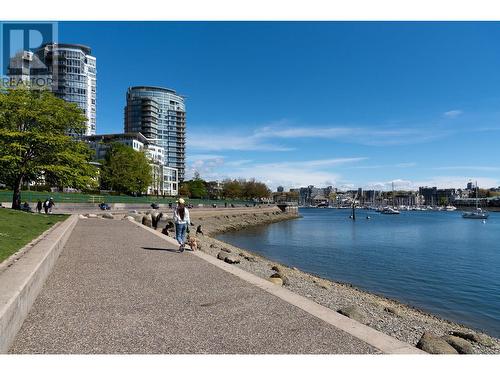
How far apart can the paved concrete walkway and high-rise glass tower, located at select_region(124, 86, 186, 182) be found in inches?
6722

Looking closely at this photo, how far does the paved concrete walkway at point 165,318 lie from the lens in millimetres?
5582

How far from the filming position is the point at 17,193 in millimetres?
33969

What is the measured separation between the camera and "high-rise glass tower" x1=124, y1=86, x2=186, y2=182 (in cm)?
17488

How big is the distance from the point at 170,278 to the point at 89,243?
330 inches

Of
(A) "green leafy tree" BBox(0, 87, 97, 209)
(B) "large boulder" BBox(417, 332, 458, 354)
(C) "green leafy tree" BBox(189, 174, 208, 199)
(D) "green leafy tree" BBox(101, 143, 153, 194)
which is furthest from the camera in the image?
(C) "green leafy tree" BBox(189, 174, 208, 199)

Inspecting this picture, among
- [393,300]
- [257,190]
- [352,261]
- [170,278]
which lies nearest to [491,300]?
[393,300]

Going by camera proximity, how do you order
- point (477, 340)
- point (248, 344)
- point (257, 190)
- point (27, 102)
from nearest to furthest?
point (248, 344) < point (477, 340) < point (27, 102) < point (257, 190)

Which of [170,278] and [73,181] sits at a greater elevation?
[73,181]

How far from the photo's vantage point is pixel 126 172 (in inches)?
3548

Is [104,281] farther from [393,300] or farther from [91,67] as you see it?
[91,67]

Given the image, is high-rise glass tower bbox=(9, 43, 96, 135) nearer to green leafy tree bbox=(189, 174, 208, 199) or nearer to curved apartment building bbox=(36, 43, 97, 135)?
curved apartment building bbox=(36, 43, 97, 135)

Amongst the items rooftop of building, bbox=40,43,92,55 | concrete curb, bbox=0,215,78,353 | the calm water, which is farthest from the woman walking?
rooftop of building, bbox=40,43,92,55

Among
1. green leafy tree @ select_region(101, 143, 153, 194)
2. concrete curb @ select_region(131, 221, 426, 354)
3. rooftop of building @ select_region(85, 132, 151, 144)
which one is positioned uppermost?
rooftop of building @ select_region(85, 132, 151, 144)

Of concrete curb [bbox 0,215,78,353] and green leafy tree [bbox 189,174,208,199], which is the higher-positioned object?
green leafy tree [bbox 189,174,208,199]
